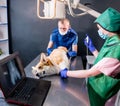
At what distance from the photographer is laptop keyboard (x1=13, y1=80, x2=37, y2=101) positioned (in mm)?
1141

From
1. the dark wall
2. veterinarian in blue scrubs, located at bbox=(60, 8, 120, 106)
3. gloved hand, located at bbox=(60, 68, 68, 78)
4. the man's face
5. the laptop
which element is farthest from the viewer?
the dark wall

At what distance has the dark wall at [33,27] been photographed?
11.4 ft

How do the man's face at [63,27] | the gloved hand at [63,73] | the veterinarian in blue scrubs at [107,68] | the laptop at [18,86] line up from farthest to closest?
the man's face at [63,27] < the gloved hand at [63,73] < the veterinarian in blue scrubs at [107,68] < the laptop at [18,86]

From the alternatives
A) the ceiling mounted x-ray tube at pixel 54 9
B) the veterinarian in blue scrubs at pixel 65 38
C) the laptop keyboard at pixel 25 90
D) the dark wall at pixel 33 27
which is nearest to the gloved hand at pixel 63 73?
the laptop keyboard at pixel 25 90

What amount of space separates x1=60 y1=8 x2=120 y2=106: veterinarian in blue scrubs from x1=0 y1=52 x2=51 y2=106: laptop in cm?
32

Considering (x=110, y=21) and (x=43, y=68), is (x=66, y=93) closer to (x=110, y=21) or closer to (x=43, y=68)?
(x=43, y=68)

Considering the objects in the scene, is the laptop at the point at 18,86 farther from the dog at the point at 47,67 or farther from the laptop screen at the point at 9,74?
the dog at the point at 47,67

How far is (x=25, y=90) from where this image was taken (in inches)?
49.9

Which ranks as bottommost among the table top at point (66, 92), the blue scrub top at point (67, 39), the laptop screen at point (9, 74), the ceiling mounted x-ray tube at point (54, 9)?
the table top at point (66, 92)

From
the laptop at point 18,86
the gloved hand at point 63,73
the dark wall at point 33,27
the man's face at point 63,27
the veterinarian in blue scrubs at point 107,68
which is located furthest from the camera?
the dark wall at point 33,27

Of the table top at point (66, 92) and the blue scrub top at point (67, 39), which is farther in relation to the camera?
the blue scrub top at point (67, 39)

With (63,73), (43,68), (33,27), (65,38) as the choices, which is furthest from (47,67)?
(33,27)

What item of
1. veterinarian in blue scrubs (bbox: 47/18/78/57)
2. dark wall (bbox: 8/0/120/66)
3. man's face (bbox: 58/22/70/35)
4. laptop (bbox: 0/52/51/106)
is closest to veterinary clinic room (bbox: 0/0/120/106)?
laptop (bbox: 0/52/51/106)

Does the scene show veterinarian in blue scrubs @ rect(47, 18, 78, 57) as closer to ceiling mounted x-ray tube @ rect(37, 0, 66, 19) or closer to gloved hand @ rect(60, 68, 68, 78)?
gloved hand @ rect(60, 68, 68, 78)
